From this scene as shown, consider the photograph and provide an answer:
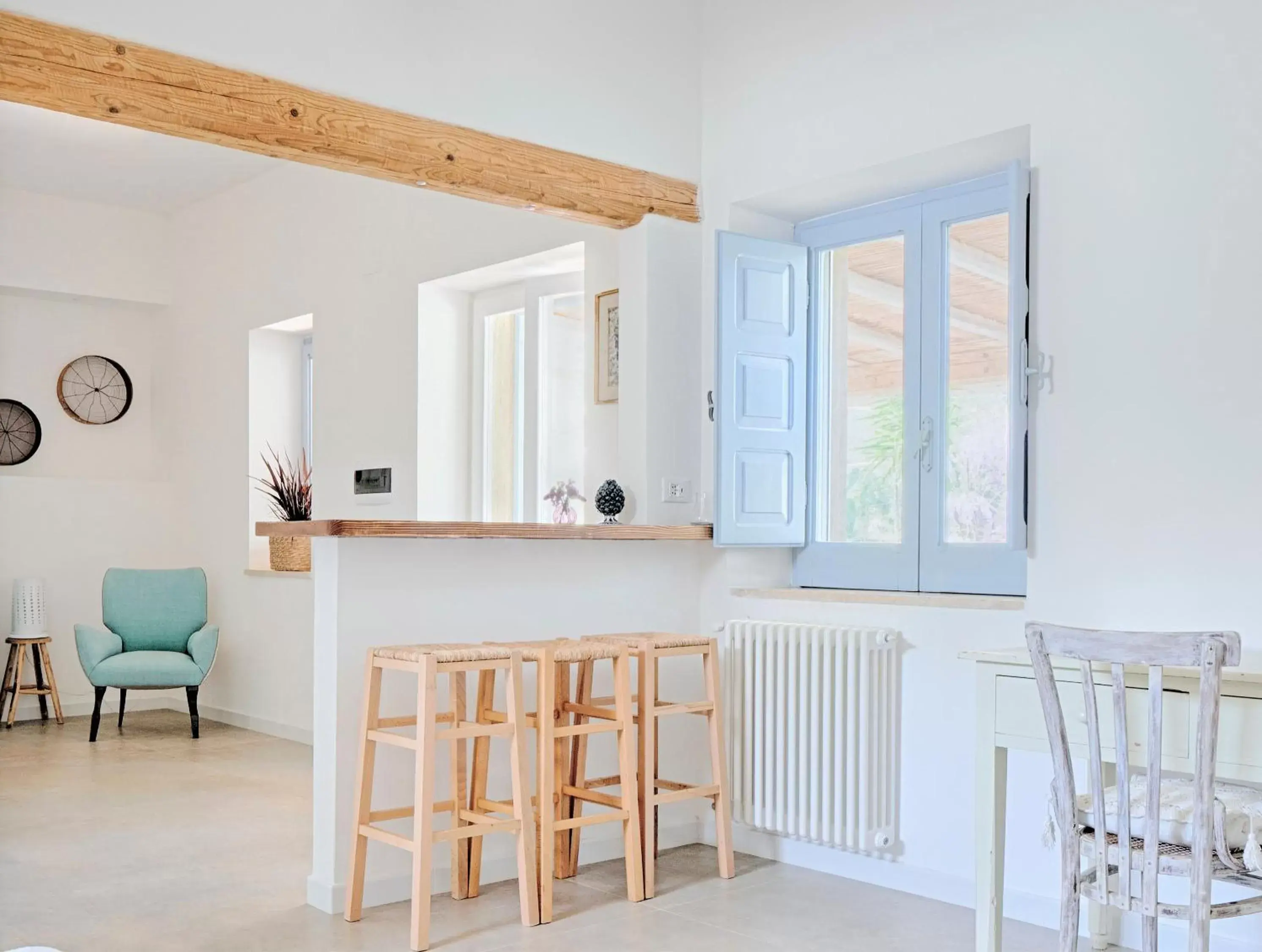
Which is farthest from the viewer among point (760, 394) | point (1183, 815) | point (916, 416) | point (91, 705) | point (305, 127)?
point (91, 705)

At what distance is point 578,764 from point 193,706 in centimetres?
335

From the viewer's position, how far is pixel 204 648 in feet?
21.7

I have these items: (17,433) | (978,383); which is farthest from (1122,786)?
(17,433)

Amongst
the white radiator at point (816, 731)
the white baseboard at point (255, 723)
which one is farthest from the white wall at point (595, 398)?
the white baseboard at point (255, 723)

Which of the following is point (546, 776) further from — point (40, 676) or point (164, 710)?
point (164, 710)

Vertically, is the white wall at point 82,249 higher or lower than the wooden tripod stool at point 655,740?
higher

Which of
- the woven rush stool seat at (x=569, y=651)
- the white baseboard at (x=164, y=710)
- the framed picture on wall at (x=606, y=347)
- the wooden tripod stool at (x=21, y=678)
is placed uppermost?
the framed picture on wall at (x=606, y=347)

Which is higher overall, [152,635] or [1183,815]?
[1183,815]

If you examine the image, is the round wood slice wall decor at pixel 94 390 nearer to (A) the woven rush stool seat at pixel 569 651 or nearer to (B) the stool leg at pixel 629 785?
(A) the woven rush stool seat at pixel 569 651

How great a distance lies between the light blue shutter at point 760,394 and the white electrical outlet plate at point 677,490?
10.0 inches

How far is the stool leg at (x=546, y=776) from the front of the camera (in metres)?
3.38

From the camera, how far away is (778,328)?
4.27 metres

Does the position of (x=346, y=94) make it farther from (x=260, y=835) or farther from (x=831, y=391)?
(x=260, y=835)

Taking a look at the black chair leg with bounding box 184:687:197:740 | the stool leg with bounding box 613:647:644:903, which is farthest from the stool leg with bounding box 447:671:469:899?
the black chair leg with bounding box 184:687:197:740
